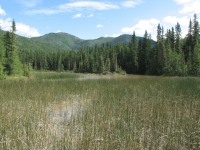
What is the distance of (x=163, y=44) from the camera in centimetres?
5069

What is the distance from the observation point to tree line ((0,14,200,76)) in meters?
40.3

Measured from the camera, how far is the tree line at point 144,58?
40312mm

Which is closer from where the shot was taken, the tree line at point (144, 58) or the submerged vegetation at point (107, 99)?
the submerged vegetation at point (107, 99)

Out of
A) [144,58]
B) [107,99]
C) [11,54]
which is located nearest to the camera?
[107,99]

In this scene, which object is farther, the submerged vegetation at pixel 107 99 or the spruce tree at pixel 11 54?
the spruce tree at pixel 11 54

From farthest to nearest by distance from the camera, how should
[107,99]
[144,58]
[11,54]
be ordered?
[144,58], [11,54], [107,99]

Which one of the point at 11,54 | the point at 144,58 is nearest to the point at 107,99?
the point at 11,54

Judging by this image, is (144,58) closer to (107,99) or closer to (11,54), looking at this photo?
(11,54)

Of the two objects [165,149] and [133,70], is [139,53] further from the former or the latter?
[165,149]

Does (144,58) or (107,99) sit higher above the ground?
(144,58)

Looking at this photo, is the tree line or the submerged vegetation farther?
the tree line

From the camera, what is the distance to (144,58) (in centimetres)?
6122

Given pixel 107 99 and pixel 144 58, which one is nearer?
pixel 107 99

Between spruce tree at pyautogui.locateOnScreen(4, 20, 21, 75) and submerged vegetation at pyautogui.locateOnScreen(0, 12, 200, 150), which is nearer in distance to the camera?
submerged vegetation at pyautogui.locateOnScreen(0, 12, 200, 150)
